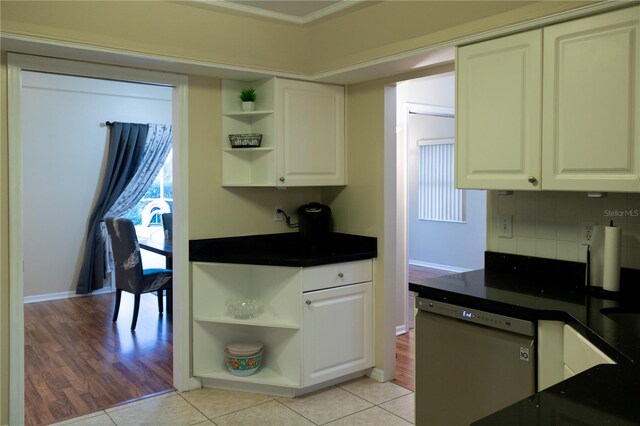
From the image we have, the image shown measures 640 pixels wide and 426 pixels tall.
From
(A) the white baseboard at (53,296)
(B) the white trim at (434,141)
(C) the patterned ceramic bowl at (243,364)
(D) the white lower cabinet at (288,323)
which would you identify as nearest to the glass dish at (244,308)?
(D) the white lower cabinet at (288,323)

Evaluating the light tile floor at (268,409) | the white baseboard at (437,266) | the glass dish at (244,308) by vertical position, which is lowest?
the light tile floor at (268,409)

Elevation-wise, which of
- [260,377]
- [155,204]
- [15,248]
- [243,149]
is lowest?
[260,377]

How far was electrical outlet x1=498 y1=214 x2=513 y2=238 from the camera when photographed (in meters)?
2.95

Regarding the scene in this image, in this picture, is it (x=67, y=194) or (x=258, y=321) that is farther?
(x=67, y=194)

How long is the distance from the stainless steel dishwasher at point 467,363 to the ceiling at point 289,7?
1.77 m

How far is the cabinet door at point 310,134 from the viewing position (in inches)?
141

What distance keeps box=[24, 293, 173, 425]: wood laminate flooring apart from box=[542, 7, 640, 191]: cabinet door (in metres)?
2.75

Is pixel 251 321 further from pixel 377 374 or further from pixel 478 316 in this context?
pixel 478 316

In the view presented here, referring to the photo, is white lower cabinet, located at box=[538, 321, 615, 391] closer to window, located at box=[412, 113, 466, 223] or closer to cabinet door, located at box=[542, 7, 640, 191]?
cabinet door, located at box=[542, 7, 640, 191]

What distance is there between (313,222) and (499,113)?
1.65 m

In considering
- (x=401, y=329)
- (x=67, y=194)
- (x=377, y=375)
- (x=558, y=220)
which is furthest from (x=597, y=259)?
(x=67, y=194)

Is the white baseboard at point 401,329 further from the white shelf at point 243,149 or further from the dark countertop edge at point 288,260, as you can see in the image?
the white shelf at point 243,149

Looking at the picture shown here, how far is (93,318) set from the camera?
17.5 feet

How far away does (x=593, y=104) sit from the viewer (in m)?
2.27
